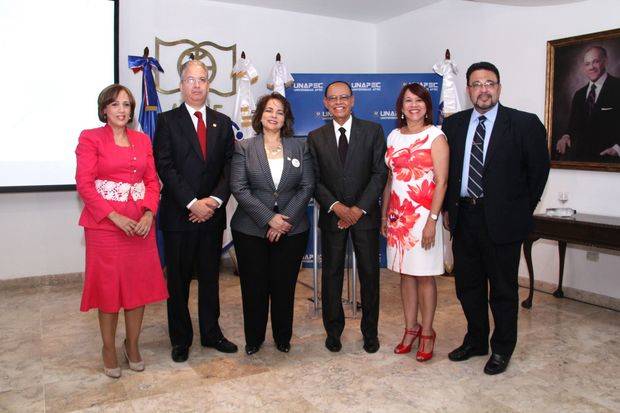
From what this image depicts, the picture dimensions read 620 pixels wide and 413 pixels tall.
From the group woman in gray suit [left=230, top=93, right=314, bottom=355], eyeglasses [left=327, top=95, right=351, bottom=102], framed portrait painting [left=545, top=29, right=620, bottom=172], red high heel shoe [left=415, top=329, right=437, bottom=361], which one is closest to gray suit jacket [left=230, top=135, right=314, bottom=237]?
woman in gray suit [left=230, top=93, right=314, bottom=355]

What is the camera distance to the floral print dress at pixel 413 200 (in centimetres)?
288

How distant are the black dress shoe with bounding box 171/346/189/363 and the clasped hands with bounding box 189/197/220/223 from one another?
752 mm

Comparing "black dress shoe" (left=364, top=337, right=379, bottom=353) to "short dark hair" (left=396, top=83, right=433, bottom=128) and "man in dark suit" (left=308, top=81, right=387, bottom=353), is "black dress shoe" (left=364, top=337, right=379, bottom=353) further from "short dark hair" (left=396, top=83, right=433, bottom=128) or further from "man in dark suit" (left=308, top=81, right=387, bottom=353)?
"short dark hair" (left=396, top=83, right=433, bottom=128)

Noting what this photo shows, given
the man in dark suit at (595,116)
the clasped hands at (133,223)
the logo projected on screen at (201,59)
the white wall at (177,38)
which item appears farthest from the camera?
the logo projected on screen at (201,59)

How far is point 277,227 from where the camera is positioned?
287 cm

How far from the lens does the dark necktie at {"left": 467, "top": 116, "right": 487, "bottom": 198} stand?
2773 mm

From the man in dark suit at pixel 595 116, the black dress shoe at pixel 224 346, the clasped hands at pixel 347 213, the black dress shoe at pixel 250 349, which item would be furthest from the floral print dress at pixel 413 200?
the man in dark suit at pixel 595 116

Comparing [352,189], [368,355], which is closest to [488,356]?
[368,355]

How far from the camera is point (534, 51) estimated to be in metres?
4.63

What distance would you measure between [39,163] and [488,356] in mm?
3862

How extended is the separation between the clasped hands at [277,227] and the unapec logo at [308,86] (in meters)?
2.77

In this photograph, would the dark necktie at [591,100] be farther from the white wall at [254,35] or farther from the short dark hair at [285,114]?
the white wall at [254,35]

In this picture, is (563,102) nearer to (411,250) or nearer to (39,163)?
(411,250)

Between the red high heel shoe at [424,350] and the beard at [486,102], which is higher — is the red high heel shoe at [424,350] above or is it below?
below
